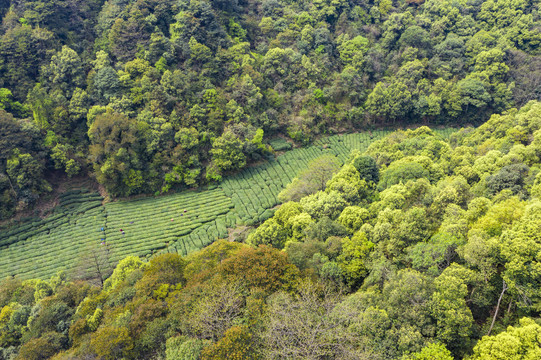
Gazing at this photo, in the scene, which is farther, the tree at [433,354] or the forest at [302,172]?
the forest at [302,172]

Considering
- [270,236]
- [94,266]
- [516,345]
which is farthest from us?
[94,266]

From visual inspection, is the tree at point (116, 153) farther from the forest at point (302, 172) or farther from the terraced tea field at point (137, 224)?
the terraced tea field at point (137, 224)

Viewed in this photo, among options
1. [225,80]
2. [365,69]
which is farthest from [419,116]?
[225,80]

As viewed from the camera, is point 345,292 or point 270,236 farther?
point 270,236

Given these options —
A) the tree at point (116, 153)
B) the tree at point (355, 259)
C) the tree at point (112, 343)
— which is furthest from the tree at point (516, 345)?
the tree at point (116, 153)

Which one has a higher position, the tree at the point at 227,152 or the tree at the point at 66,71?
the tree at the point at 66,71

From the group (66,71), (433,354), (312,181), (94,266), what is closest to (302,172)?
(312,181)

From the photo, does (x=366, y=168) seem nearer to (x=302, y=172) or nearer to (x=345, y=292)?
(x=302, y=172)

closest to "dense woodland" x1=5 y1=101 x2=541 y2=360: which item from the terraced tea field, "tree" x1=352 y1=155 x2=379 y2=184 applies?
"tree" x1=352 y1=155 x2=379 y2=184
